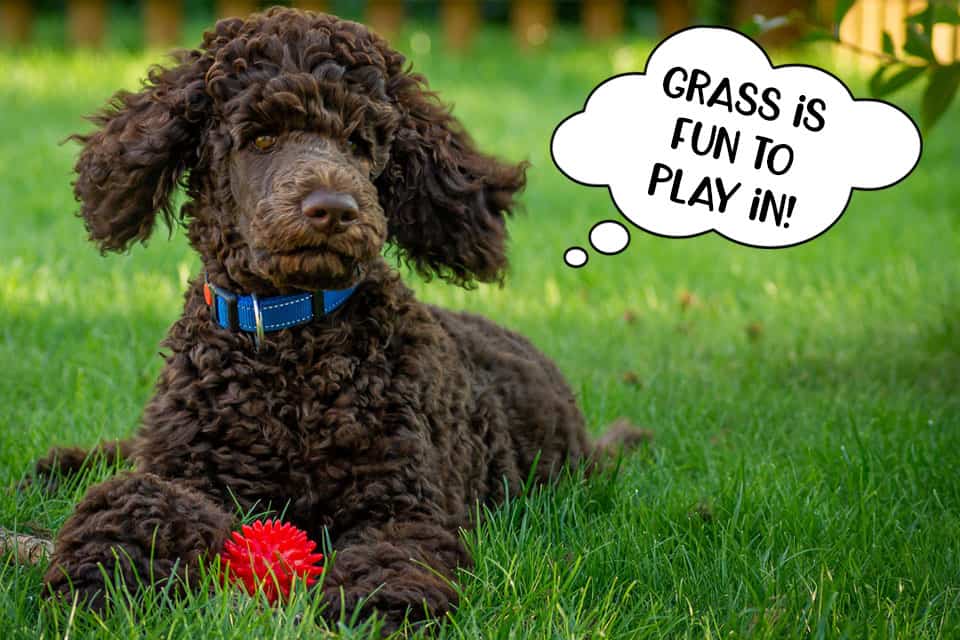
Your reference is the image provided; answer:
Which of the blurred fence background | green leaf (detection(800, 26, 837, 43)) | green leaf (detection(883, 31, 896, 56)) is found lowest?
green leaf (detection(883, 31, 896, 56))

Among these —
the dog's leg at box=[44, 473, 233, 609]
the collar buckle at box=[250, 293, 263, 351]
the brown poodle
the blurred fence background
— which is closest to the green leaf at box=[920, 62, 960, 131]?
the brown poodle

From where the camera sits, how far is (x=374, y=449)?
3.25 meters

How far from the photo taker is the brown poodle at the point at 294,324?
2.93 meters

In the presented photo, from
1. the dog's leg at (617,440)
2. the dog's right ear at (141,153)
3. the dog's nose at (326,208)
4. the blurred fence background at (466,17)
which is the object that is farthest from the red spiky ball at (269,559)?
the blurred fence background at (466,17)

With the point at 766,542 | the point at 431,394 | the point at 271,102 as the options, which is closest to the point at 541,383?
the point at 431,394

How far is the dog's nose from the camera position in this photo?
2.93 m

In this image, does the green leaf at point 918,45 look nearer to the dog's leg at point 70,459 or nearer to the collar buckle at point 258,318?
the collar buckle at point 258,318

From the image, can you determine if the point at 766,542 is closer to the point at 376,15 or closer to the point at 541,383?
the point at 541,383

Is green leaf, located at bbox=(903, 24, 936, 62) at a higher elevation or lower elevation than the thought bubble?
higher

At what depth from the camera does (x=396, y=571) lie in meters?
2.88

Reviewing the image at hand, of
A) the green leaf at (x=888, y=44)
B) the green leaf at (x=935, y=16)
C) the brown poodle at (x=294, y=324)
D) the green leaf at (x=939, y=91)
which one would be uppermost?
the green leaf at (x=935, y=16)

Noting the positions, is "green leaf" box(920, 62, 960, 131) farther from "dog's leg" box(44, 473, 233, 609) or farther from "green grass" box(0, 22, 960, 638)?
"dog's leg" box(44, 473, 233, 609)

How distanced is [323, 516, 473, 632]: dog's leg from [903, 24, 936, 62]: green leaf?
2617mm

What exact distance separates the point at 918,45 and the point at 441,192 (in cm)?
196
